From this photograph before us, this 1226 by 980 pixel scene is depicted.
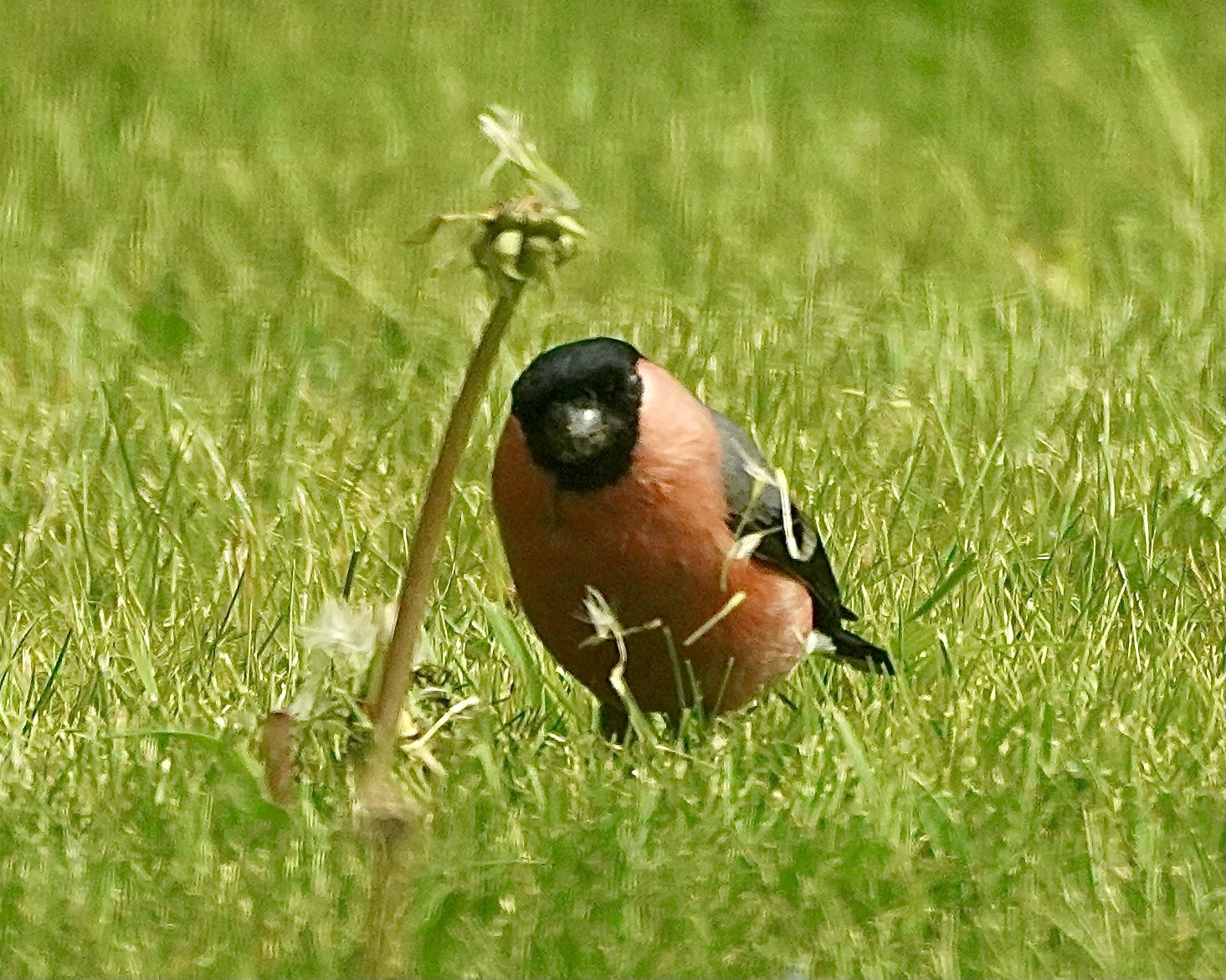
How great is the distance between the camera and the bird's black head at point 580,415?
139 inches

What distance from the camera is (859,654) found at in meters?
3.98

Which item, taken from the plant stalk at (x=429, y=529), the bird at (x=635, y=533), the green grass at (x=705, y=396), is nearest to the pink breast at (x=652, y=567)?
the bird at (x=635, y=533)

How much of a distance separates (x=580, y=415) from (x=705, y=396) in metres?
1.59

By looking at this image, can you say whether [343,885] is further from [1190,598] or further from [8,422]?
[8,422]

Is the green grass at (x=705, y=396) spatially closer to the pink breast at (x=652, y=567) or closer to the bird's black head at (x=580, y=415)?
the pink breast at (x=652, y=567)

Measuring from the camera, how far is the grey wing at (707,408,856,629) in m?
3.70

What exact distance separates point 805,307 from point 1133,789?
238 centimetres

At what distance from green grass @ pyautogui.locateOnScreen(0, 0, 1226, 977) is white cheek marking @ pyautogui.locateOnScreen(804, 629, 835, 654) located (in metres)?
0.04

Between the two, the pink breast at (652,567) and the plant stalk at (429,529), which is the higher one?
the plant stalk at (429,529)

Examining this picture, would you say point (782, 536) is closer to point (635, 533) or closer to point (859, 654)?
point (859, 654)

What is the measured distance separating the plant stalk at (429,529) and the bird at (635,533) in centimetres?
105

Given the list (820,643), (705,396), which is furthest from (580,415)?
(705,396)

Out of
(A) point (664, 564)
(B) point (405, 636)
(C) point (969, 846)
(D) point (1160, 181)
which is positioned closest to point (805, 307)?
(D) point (1160, 181)

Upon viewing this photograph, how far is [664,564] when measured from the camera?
358cm
